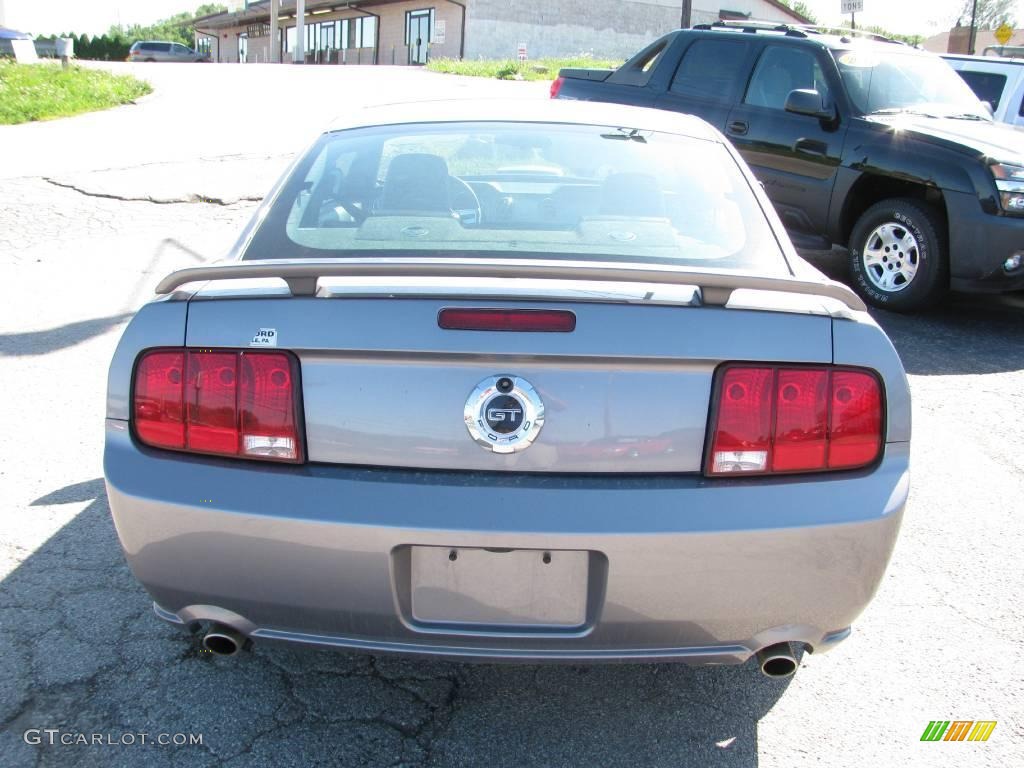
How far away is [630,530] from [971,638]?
1.69 metres

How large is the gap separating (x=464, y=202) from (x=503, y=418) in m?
1.20

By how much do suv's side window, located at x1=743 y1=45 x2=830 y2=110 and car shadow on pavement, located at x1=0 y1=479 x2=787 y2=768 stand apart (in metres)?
5.96

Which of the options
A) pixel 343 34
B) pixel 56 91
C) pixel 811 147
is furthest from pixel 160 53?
pixel 811 147

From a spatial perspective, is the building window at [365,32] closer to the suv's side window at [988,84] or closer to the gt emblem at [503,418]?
the suv's side window at [988,84]

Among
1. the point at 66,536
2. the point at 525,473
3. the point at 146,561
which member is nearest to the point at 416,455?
the point at 525,473

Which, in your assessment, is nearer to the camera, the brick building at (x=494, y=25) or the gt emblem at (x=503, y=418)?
the gt emblem at (x=503, y=418)

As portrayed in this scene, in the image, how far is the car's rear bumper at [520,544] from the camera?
6.89 ft

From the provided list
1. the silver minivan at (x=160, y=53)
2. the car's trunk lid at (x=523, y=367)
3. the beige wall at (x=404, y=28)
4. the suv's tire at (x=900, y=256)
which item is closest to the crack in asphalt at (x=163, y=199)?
the suv's tire at (x=900, y=256)

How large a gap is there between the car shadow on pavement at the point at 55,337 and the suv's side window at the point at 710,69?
16.9ft

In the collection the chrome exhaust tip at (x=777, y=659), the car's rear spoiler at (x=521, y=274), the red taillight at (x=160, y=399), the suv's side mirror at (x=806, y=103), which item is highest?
the suv's side mirror at (x=806, y=103)

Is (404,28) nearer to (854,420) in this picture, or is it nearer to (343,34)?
(343,34)

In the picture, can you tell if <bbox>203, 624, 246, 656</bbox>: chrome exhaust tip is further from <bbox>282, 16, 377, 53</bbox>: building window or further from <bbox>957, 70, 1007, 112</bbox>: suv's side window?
<bbox>282, 16, 377, 53</bbox>: building window

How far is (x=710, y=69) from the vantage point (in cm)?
833

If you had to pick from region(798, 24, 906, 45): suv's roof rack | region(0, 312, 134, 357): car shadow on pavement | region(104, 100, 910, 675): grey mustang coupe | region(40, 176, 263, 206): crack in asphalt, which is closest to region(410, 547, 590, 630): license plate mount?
region(104, 100, 910, 675): grey mustang coupe
